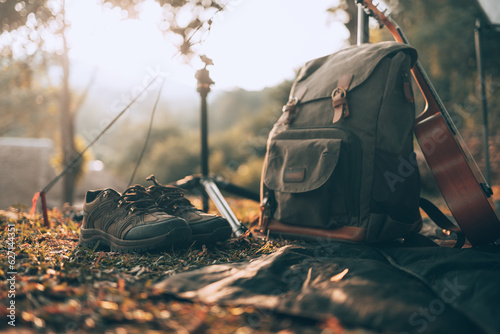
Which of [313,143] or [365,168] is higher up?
[313,143]

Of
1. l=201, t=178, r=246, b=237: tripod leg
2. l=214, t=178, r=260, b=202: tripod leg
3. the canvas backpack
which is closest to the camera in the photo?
the canvas backpack

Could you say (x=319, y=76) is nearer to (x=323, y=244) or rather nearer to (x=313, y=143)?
(x=313, y=143)

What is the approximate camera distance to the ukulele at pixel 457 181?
4.66 ft

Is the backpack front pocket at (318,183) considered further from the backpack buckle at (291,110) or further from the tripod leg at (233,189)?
the tripod leg at (233,189)

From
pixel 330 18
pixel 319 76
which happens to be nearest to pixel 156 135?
pixel 330 18

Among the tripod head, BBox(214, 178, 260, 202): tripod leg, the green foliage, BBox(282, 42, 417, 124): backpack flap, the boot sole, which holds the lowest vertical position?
the green foliage

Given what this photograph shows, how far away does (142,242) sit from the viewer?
1.34 m

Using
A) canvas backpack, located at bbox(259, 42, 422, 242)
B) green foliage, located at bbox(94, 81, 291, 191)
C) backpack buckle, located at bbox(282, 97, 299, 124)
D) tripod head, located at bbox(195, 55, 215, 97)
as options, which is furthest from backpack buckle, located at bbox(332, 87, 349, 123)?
green foliage, located at bbox(94, 81, 291, 191)

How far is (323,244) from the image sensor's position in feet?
4.98

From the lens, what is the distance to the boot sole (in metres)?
1.33

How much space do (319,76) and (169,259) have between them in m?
1.09

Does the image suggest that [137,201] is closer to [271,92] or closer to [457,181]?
[457,181]

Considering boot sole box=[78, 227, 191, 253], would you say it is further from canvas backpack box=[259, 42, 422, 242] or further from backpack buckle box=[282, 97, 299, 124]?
backpack buckle box=[282, 97, 299, 124]

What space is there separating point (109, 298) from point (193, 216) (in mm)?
647
